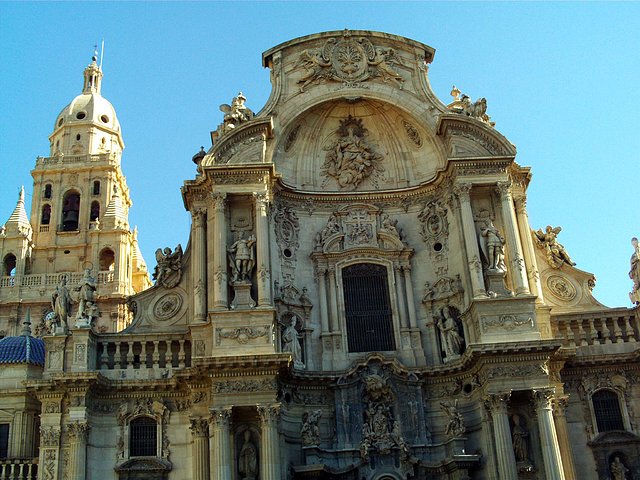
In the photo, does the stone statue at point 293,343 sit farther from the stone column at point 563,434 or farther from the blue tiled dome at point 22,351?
the blue tiled dome at point 22,351

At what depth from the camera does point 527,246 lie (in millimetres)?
26672

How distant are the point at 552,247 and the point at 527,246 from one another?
4.54 feet

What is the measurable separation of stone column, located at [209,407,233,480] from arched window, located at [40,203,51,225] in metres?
33.2

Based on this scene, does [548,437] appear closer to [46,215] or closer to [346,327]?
[346,327]

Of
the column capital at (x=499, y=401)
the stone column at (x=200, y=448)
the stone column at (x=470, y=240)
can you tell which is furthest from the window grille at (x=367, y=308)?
the stone column at (x=200, y=448)

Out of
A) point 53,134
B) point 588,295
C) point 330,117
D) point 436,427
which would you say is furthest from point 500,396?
point 53,134

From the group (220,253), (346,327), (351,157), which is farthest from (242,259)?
(351,157)

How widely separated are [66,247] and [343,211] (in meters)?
27.7

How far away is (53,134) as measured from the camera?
189 feet

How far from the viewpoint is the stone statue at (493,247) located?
2564 centimetres

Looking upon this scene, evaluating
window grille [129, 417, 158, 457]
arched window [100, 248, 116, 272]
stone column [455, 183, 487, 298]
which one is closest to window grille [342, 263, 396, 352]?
stone column [455, 183, 487, 298]

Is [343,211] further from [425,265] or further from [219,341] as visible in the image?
[219,341]

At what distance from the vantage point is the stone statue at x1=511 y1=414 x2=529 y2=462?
2359 centimetres

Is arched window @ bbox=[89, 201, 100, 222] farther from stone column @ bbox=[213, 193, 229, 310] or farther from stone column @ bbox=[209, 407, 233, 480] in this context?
stone column @ bbox=[209, 407, 233, 480]
